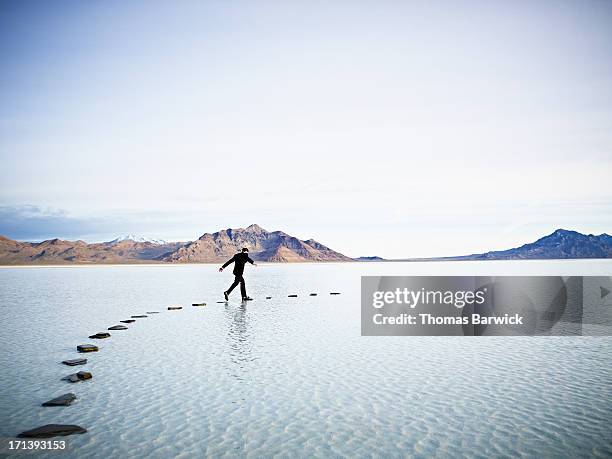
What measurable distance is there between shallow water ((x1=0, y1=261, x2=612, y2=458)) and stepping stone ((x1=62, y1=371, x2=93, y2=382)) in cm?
31

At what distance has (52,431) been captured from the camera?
7.66 m

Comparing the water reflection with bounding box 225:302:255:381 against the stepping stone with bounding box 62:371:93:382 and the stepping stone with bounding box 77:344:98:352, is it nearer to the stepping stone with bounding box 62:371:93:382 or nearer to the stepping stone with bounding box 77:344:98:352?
the stepping stone with bounding box 62:371:93:382

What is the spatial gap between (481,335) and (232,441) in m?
13.1

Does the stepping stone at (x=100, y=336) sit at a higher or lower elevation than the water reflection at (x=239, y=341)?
lower

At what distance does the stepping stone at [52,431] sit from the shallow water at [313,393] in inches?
11.3

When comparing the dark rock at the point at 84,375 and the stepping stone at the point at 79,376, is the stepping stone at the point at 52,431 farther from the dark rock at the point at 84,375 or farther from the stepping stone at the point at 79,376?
the dark rock at the point at 84,375

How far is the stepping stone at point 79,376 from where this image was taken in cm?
1097

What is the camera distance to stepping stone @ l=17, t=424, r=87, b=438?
756 cm

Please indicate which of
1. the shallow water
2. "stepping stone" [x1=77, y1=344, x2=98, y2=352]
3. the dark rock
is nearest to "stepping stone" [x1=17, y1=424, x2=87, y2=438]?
the shallow water

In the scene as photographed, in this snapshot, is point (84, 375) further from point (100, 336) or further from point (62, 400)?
point (100, 336)

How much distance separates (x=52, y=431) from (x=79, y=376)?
374cm

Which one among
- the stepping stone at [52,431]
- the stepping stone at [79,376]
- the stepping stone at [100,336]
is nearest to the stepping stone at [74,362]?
the stepping stone at [79,376]

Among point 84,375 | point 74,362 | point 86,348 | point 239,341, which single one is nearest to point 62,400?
point 84,375

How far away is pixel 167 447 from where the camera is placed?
285 inches
